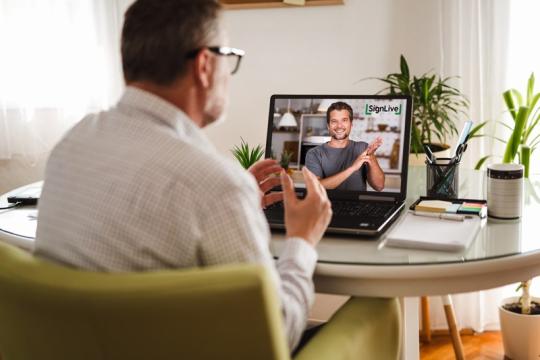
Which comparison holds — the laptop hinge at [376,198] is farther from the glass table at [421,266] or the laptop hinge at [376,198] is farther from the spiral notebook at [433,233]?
the glass table at [421,266]

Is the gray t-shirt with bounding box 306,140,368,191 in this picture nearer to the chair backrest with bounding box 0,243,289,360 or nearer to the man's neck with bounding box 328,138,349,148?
the man's neck with bounding box 328,138,349,148

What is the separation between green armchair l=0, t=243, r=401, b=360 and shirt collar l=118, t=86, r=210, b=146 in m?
0.29

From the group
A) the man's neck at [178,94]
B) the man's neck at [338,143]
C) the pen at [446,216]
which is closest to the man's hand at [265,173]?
the man's neck at [338,143]

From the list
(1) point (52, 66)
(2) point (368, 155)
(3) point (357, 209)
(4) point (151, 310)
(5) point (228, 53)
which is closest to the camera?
(4) point (151, 310)

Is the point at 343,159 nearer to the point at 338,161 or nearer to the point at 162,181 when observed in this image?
the point at 338,161

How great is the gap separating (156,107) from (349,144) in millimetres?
770

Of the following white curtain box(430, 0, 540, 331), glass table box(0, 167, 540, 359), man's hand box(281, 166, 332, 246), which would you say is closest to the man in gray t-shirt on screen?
glass table box(0, 167, 540, 359)

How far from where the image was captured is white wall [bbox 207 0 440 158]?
2.79 m

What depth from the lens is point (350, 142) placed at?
166 cm

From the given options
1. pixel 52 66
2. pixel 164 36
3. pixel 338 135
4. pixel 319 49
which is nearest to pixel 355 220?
pixel 338 135

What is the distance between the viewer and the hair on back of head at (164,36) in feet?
3.29

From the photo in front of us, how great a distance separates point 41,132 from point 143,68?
8.11ft

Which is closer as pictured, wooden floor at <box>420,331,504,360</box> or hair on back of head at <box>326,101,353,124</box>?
hair on back of head at <box>326,101,353,124</box>

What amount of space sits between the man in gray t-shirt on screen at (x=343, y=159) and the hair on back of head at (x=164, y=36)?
70 centimetres
